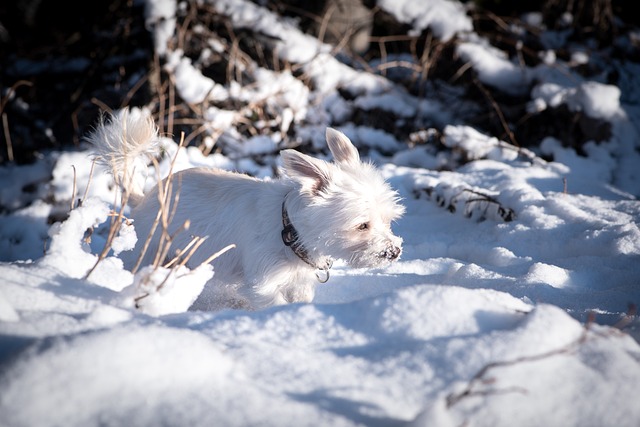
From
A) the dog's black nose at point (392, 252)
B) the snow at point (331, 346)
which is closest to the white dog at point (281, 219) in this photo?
the dog's black nose at point (392, 252)

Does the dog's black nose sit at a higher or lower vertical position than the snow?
lower

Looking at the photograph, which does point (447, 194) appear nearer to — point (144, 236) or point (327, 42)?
point (144, 236)

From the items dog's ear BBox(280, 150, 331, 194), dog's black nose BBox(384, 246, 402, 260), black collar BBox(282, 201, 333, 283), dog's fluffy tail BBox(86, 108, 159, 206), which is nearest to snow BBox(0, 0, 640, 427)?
dog's black nose BBox(384, 246, 402, 260)

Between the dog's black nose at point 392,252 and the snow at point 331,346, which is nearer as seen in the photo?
the snow at point 331,346

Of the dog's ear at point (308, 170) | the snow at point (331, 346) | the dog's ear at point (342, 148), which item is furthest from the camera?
the dog's ear at point (342, 148)

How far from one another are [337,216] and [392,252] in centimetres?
37

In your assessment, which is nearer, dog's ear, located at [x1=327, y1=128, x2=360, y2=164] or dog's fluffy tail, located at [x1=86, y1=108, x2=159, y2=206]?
dog's fluffy tail, located at [x1=86, y1=108, x2=159, y2=206]

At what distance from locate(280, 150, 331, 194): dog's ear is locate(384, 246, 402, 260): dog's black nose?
52 centimetres

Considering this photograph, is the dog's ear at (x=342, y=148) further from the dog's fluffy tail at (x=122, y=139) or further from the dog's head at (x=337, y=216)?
the dog's fluffy tail at (x=122, y=139)

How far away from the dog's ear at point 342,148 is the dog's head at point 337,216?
7.9 inches

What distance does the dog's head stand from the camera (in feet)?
8.66

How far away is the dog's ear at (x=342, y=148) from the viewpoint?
283 centimetres

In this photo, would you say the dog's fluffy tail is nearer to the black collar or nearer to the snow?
the snow

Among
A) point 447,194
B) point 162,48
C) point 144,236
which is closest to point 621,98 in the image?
point 447,194
